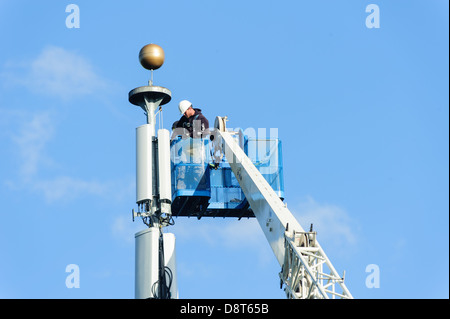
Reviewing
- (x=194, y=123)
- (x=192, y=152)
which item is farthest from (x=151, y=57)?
(x=192, y=152)

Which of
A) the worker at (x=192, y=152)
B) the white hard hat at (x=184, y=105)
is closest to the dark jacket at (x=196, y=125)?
the worker at (x=192, y=152)

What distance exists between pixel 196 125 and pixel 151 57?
6477mm

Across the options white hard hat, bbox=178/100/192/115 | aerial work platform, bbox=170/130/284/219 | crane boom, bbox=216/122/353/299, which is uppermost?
white hard hat, bbox=178/100/192/115

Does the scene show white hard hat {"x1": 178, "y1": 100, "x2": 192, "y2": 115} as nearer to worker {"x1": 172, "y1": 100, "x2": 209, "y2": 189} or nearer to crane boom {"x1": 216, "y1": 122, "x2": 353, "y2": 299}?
worker {"x1": 172, "y1": 100, "x2": 209, "y2": 189}

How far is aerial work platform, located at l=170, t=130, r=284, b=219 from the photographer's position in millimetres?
49969

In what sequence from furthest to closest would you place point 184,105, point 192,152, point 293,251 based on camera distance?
1. point 184,105
2. point 192,152
3. point 293,251

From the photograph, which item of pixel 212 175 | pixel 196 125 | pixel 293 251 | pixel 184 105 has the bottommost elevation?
pixel 293 251

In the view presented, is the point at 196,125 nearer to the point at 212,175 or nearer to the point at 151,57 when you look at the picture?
the point at 212,175

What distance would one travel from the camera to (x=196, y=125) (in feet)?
163

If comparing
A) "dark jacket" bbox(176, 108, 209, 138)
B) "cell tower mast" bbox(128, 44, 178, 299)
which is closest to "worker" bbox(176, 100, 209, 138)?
"dark jacket" bbox(176, 108, 209, 138)

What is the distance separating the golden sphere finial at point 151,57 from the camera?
44438 millimetres

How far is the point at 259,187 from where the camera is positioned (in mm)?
41781
